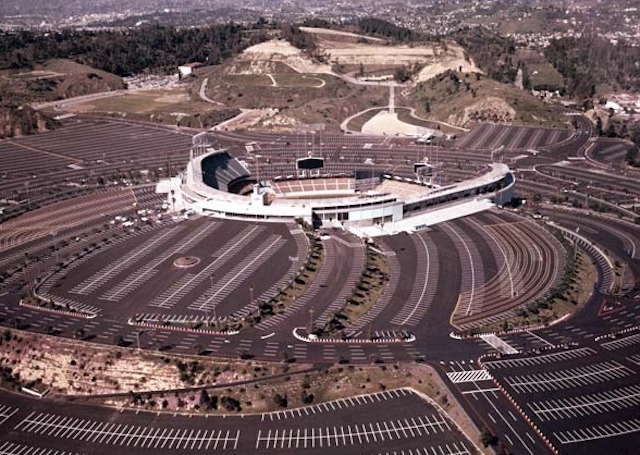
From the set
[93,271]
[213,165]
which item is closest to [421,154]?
[213,165]

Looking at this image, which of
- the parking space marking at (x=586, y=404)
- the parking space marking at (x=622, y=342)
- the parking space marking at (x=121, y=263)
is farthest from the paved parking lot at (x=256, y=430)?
the parking space marking at (x=622, y=342)

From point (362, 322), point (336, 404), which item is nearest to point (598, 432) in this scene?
point (336, 404)

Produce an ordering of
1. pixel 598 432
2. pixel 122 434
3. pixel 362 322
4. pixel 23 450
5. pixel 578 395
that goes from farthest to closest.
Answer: pixel 362 322
pixel 578 395
pixel 122 434
pixel 23 450
pixel 598 432

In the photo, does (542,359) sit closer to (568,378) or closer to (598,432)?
(568,378)

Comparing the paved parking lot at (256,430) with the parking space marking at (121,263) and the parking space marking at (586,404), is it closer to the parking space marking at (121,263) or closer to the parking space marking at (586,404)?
the parking space marking at (586,404)

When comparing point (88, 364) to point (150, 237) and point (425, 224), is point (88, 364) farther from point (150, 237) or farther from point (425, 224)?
point (425, 224)
